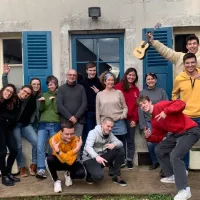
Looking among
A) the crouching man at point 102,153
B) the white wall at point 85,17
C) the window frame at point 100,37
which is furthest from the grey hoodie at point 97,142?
the window frame at point 100,37

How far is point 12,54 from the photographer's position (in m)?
6.65

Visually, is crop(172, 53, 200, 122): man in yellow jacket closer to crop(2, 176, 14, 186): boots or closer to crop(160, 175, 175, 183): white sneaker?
crop(160, 175, 175, 183): white sneaker

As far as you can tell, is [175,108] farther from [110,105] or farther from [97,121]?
[97,121]

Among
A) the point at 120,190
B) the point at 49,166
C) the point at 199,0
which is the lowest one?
the point at 120,190

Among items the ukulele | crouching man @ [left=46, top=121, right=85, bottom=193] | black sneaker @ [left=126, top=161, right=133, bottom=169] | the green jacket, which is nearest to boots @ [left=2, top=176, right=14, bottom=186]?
crouching man @ [left=46, top=121, right=85, bottom=193]

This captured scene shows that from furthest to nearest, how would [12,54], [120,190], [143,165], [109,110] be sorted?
1. [12,54]
2. [143,165]
3. [109,110]
4. [120,190]

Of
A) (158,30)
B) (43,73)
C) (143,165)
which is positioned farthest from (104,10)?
(143,165)

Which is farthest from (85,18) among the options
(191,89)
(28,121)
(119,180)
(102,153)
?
(119,180)

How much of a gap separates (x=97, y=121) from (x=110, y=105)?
328mm

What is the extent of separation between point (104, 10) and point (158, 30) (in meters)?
1.02

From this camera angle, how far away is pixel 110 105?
5.65 meters

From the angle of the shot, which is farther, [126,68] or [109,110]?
[126,68]

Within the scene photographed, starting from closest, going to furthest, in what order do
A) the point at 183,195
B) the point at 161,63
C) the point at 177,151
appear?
the point at 183,195 < the point at 177,151 < the point at 161,63

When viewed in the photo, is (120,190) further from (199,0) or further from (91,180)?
(199,0)
